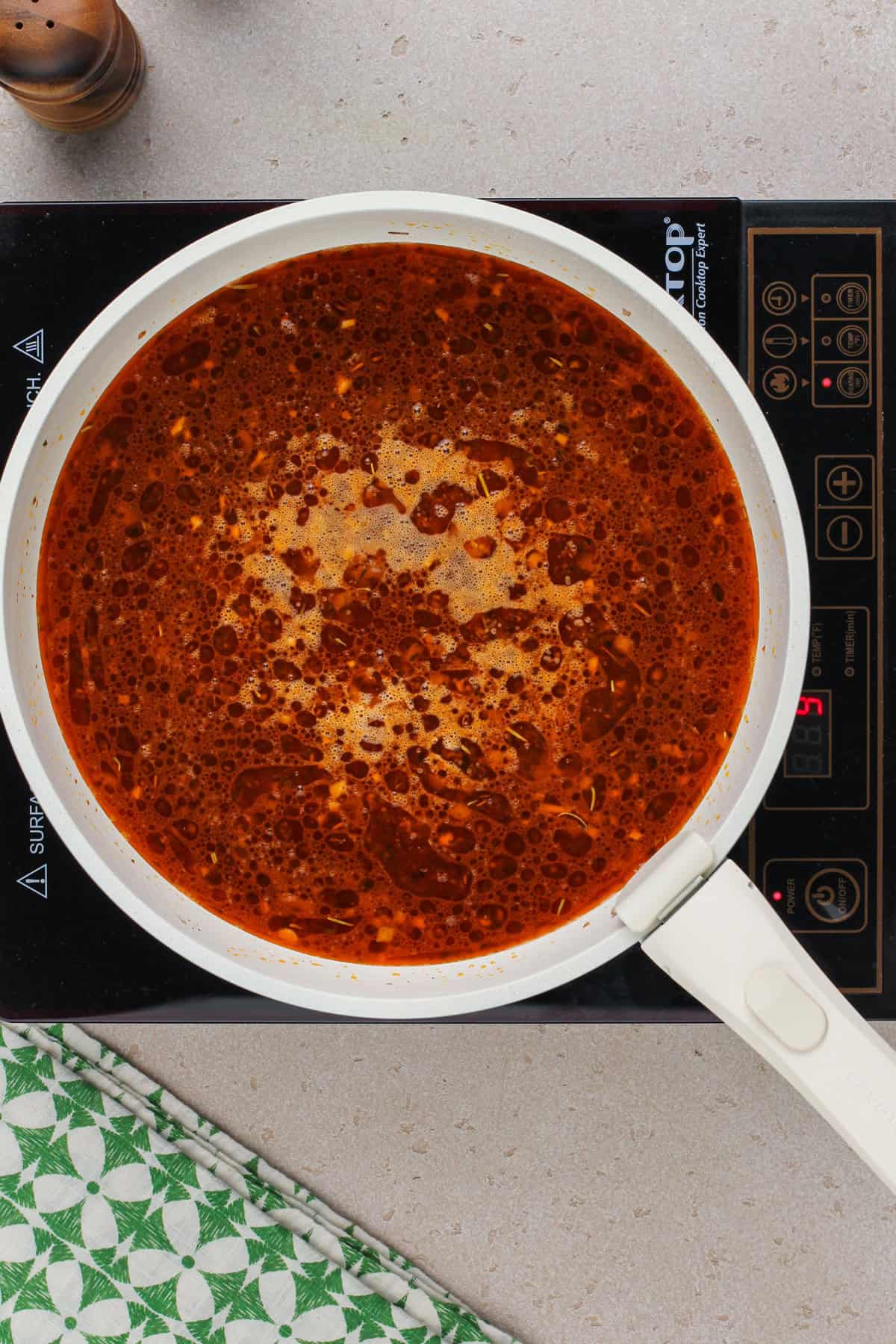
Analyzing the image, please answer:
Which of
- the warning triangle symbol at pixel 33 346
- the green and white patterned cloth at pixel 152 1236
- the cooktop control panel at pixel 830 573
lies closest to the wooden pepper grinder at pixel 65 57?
the warning triangle symbol at pixel 33 346

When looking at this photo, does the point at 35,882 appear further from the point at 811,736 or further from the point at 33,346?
the point at 811,736

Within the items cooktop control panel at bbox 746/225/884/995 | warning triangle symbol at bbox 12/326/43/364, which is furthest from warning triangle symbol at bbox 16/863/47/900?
cooktop control panel at bbox 746/225/884/995

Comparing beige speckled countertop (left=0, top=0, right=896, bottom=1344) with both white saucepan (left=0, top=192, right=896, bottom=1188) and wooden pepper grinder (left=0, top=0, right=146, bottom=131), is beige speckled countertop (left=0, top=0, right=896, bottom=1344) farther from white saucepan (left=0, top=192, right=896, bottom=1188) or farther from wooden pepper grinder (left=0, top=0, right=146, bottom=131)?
white saucepan (left=0, top=192, right=896, bottom=1188)

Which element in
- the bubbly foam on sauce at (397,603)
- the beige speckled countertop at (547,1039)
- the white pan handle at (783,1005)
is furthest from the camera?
the beige speckled countertop at (547,1039)

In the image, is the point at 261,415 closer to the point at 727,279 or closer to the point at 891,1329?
the point at 727,279

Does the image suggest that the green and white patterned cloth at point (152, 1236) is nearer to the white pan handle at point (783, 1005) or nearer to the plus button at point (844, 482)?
the white pan handle at point (783, 1005)

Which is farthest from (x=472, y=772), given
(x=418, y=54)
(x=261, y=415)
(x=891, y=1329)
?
(x=891, y=1329)

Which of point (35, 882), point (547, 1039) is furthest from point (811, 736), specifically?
point (35, 882)
